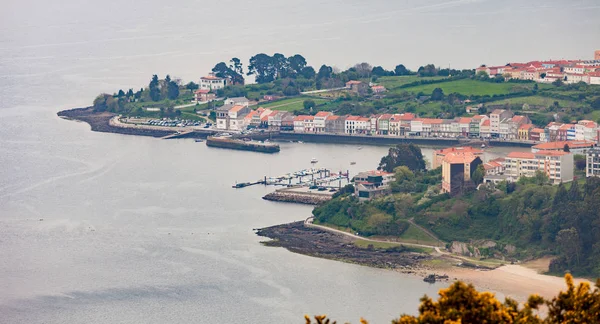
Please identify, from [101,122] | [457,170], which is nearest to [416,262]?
[457,170]

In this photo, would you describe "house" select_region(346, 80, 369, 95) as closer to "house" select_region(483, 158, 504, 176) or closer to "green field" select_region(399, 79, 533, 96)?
"green field" select_region(399, 79, 533, 96)

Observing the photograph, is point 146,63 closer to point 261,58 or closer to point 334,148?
point 261,58

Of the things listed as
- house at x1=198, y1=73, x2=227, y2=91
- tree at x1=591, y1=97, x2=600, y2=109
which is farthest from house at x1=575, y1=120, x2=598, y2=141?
house at x1=198, y1=73, x2=227, y2=91

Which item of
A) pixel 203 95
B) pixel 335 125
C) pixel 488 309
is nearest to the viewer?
pixel 488 309

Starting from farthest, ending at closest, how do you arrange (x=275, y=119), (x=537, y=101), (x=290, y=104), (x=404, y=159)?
(x=290, y=104) → (x=275, y=119) → (x=537, y=101) → (x=404, y=159)

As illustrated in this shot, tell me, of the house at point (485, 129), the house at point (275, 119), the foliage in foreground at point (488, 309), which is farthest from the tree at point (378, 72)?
the foliage in foreground at point (488, 309)

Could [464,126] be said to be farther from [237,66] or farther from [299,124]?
[237,66]

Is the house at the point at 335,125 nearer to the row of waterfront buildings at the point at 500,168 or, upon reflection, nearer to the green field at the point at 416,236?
the row of waterfront buildings at the point at 500,168

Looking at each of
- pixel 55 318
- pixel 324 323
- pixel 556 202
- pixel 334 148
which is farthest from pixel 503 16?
pixel 324 323
